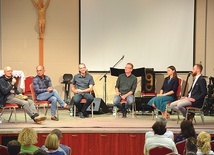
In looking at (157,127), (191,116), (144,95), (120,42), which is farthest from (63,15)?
(157,127)

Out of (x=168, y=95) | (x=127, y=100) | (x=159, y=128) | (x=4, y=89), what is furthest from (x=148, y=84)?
(x=159, y=128)

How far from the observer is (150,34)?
10406 mm

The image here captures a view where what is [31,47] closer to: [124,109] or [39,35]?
[39,35]

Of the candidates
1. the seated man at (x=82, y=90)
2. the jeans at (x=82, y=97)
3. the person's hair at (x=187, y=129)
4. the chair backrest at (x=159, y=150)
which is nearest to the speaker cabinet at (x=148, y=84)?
the seated man at (x=82, y=90)

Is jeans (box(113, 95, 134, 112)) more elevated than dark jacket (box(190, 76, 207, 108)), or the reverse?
dark jacket (box(190, 76, 207, 108))

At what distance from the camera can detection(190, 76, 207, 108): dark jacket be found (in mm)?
7668

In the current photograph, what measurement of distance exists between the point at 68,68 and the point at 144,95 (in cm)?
201

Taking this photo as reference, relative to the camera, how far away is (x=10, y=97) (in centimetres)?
766

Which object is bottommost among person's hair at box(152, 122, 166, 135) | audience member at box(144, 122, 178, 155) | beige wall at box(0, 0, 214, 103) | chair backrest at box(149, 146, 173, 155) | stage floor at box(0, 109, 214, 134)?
stage floor at box(0, 109, 214, 134)

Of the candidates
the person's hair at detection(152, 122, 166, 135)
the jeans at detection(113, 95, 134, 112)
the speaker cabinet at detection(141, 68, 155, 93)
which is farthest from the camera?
the speaker cabinet at detection(141, 68, 155, 93)

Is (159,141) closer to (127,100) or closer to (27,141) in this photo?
(27,141)

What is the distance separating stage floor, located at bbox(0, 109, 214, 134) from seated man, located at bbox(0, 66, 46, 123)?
0.52 feet

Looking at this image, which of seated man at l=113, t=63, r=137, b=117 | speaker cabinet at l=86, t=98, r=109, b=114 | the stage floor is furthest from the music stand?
the stage floor

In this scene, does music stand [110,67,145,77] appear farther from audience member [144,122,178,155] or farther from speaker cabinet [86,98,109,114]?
audience member [144,122,178,155]
